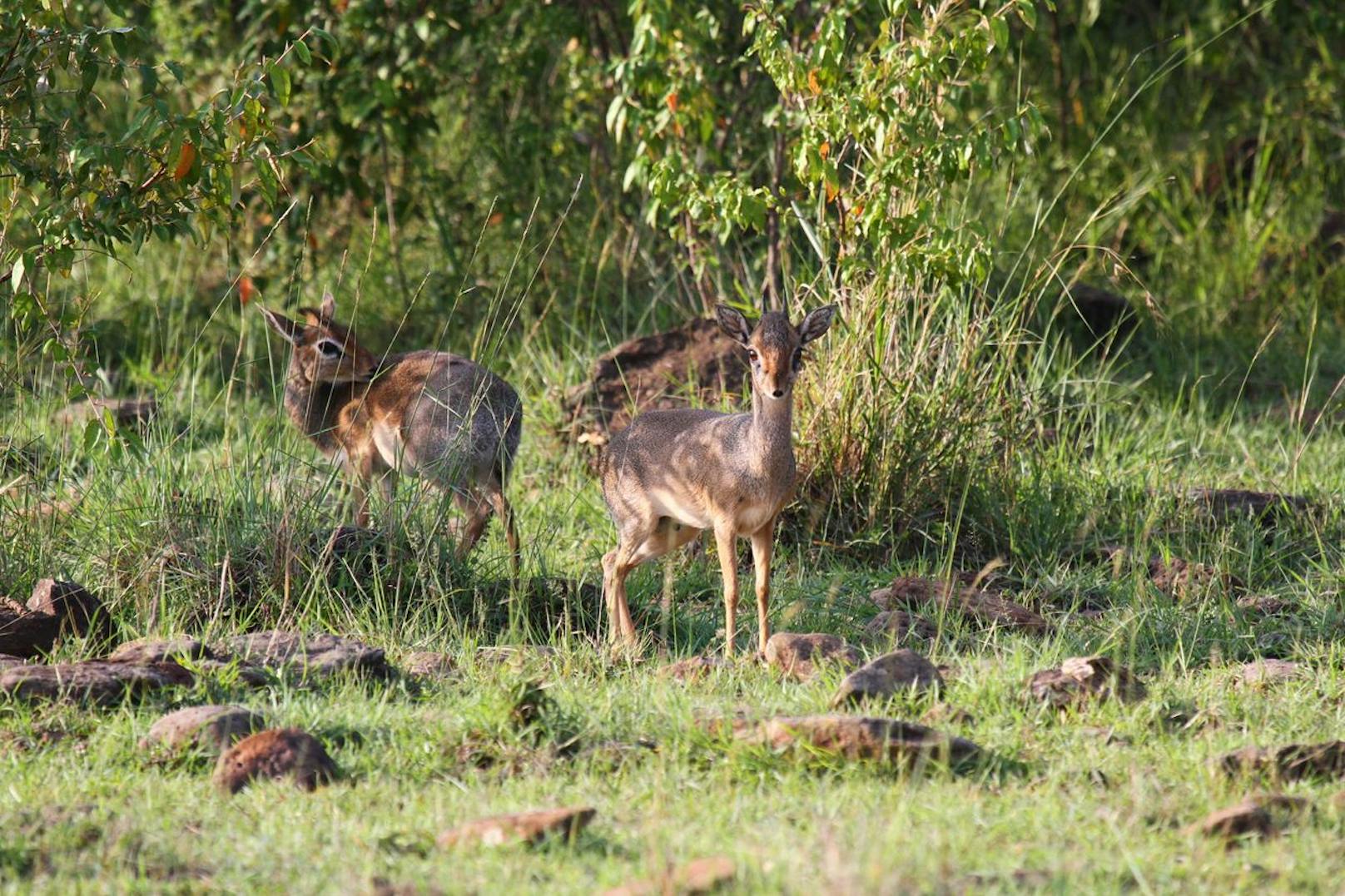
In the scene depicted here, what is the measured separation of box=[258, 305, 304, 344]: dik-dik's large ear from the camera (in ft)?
23.6

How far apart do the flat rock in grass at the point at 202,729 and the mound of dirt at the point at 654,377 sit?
12.2ft

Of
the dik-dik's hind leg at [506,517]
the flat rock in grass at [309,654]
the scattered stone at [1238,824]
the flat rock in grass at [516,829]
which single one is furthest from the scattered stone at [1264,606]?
the flat rock in grass at [516,829]

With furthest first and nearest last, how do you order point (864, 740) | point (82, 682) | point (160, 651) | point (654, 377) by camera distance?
point (654, 377)
point (160, 651)
point (82, 682)
point (864, 740)

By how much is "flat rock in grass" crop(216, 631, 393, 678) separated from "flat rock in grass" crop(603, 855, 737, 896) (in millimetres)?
1849

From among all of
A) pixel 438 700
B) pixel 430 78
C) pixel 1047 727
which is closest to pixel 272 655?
pixel 438 700

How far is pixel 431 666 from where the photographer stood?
17.4 feet

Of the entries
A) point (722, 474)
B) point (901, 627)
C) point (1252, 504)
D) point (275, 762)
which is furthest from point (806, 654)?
point (1252, 504)

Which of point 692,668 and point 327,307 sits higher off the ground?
point 327,307

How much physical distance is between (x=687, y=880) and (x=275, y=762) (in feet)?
4.39

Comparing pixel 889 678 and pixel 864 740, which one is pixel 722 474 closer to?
pixel 889 678

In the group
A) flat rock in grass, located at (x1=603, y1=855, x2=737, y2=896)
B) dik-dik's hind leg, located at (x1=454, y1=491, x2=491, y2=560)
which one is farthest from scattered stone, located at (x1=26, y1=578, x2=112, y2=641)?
flat rock in grass, located at (x1=603, y1=855, x2=737, y2=896)

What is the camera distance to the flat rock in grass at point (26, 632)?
529 centimetres

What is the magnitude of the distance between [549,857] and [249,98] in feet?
9.70

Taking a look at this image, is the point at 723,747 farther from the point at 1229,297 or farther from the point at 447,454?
the point at 1229,297
